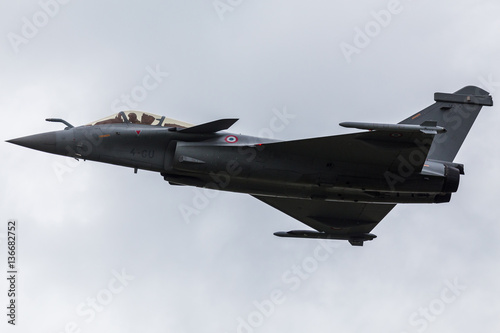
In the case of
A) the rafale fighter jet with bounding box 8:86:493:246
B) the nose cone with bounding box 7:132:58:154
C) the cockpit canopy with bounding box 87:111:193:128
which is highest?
the nose cone with bounding box 7:132:58:154

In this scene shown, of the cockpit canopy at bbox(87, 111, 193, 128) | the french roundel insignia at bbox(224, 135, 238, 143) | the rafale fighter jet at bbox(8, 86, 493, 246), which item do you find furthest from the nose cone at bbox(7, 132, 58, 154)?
the french roundel insignia at bbox(224, 135, 238, 143)

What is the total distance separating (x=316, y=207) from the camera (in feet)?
75.0

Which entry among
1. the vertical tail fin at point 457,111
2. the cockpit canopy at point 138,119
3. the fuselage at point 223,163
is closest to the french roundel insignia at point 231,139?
the fuselage at point 223,163

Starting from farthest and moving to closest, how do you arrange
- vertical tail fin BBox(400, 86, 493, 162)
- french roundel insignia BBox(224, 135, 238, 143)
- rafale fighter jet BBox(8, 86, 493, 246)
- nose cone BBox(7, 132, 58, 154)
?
vertical tail fin BBox(400, 86, 493, 162) → french roundel insignia BBox(224, 135, 238, 143) → nose cone BBox(7, 132, 58, 154) → rafale fighter jet BBox(8, 86, 493, 246)

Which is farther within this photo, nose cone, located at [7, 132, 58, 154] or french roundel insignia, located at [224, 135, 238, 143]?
french roundel insignia, located at [224, 135, 238, 143]

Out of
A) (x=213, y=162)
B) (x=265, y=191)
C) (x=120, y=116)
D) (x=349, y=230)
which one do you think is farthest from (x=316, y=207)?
(x=120, y=116)

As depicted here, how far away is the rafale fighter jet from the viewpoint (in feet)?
60.2

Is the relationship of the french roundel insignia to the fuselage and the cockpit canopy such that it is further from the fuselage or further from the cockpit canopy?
the cockpit canopy

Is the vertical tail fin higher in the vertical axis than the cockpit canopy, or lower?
lower

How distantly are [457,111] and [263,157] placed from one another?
636cm

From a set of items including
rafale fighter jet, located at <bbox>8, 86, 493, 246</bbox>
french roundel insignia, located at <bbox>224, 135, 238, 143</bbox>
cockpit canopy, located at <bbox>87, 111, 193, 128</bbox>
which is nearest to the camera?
rafale fighter jet, located at <bbox>8, 86, 493, 246</bbox>

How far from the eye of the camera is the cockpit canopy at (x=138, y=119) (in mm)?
18938

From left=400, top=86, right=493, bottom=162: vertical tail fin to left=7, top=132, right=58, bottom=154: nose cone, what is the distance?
378 inches

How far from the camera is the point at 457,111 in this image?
21219 mm
